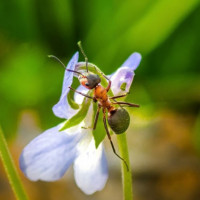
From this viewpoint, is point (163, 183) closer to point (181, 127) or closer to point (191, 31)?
point (181, 127)

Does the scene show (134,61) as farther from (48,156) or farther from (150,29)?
(150,29)

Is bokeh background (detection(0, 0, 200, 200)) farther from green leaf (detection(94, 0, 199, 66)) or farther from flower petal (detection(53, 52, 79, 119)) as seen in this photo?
flower petal (detection(53, 52, 79, 119))

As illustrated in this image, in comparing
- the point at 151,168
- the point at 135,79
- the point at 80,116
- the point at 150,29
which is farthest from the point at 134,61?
the point at 135,79

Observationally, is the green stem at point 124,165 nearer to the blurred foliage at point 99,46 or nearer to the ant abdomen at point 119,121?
the ant abdomen at point 119,121

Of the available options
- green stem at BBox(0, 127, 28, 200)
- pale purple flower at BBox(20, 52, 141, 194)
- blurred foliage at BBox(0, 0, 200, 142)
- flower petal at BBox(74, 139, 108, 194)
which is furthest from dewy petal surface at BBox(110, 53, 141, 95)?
blurred foliage at BBox(0, 0, 200, 142)

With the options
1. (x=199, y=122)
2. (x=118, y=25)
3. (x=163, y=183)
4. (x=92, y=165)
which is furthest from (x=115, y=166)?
(x=92, y=165)

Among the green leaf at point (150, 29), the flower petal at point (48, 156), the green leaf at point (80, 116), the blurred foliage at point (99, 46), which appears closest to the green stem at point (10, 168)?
the flower petal at point (48, 156)
